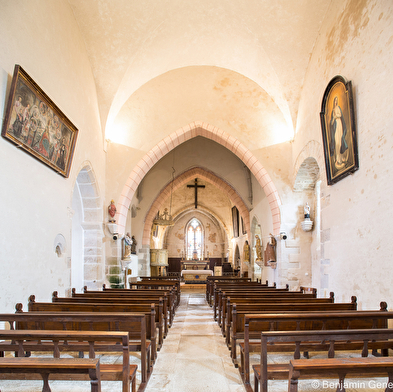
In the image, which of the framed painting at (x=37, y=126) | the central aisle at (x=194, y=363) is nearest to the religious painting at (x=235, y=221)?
the central aisle at (x=194, y=363)

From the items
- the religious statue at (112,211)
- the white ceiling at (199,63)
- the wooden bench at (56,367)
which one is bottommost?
the wooden bench at (56,367)

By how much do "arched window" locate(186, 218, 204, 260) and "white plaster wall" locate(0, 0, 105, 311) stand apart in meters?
16.6

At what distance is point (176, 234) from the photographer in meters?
24.4

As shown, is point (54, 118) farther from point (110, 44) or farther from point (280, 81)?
point (280, 81)

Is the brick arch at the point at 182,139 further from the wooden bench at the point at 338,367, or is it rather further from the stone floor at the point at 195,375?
the wooden bench at the point at 338,367

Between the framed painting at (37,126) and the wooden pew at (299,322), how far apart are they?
4.13 meters

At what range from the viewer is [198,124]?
1105cm

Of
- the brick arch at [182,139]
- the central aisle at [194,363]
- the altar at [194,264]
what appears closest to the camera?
the central aisle at [194,363]

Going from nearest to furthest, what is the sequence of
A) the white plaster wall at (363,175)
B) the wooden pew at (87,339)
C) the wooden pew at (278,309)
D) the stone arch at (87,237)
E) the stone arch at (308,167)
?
1. the wooden pew at (87,339)
2. the wooden pew at (278,309)
3. the white plaster wall at (363,175)
4. the stone arch at (308,167)
5. the stone arch at (87,237)

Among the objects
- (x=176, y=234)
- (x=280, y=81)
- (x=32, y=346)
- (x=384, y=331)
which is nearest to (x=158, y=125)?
(x=280, y=81)

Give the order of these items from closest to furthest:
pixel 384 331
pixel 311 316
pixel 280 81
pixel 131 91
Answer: pixel 384 331
pixel 311 316
pixel 280 81
pixel 131 91

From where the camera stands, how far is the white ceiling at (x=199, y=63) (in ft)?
26.3

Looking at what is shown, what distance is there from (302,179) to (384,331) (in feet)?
24.9

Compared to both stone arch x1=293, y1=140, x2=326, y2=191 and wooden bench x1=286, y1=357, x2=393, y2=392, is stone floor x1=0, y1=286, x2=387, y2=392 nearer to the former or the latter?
wooden bench x1=286, y1=357, x2=393, y2=392
